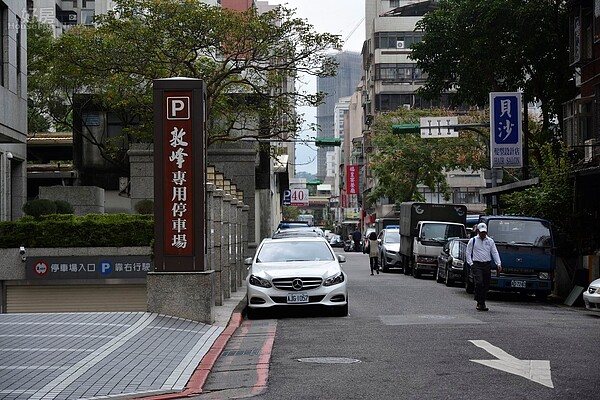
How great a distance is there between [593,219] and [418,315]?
1056cm

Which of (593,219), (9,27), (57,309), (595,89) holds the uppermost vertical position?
(9,27)

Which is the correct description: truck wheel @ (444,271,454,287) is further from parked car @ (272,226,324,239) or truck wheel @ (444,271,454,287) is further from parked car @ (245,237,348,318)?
parked car @ (245,237,348,318)

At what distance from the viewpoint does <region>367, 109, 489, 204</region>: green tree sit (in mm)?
61375

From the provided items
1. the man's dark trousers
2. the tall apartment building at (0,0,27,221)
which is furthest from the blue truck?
the tall apartment building at (0,0,27,221)

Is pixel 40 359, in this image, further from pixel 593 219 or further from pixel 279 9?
pixel 279 9

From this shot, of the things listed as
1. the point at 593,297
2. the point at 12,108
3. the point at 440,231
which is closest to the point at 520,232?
the point at 593,297

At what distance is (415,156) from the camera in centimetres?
6353

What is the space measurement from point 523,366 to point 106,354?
5.09m

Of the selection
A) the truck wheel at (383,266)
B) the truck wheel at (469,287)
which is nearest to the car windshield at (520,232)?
the truck wheel at (469,287)

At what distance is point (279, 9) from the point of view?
111 feet

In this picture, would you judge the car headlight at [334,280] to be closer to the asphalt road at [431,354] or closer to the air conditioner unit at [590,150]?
the asphalt road at [431,354]

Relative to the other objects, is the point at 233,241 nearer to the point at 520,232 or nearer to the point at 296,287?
the point at 520,232

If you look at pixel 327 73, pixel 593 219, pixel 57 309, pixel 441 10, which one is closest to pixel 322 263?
pixel 57 309

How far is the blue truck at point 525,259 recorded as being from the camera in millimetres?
25438
